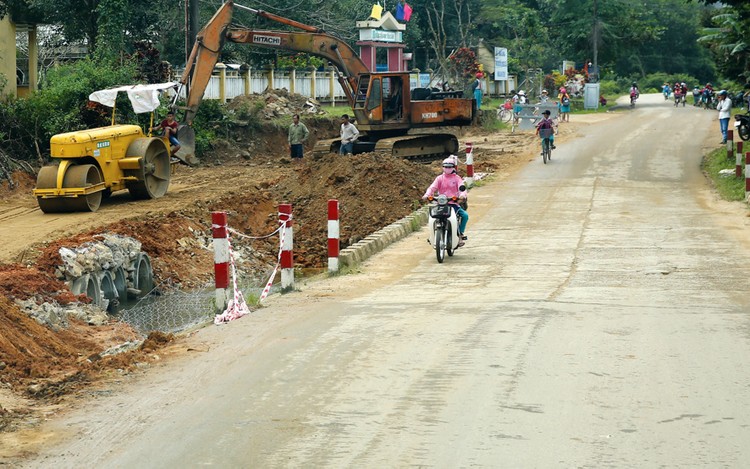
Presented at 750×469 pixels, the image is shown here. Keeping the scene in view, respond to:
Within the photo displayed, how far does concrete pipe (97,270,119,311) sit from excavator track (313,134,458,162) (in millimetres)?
15323

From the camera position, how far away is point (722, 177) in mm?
28281

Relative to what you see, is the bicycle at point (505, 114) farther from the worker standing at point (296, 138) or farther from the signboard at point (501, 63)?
the worker standing at point (296, 138)

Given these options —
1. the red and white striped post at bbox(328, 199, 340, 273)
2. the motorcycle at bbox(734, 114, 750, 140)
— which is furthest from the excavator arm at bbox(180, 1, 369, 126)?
the red and white striped post at bbox(328, 199, 340, 273)

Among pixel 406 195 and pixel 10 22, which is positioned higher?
pixel 10 22

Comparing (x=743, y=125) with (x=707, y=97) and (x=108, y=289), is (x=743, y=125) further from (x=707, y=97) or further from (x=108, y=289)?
(x=707, y=97)

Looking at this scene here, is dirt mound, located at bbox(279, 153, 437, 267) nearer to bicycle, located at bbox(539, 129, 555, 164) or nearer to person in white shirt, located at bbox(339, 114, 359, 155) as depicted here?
person in white shirt, located at bbox(339, 114, 359, 155)

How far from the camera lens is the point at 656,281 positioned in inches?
561

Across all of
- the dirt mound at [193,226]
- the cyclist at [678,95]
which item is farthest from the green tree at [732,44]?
the cyclist at [678,95]

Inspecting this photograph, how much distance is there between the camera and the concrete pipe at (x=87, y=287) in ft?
55.6

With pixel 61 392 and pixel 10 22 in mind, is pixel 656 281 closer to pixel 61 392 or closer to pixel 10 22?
pixel 61 392

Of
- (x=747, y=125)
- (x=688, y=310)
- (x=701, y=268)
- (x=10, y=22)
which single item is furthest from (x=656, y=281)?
(x=10, y=22)

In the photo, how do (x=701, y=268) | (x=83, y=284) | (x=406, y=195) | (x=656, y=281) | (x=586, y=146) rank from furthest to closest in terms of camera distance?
(x=586, y=146), (x=406, y=195), (x=83, y=284), (x=701, y=268), (x=656, y=281)

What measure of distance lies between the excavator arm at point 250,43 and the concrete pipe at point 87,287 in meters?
11.8

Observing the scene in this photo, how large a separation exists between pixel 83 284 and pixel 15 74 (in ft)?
61.8
